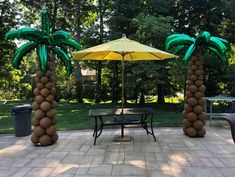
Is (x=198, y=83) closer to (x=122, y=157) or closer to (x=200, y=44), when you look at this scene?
(x=200, y=44)

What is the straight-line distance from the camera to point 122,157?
486 centimetres

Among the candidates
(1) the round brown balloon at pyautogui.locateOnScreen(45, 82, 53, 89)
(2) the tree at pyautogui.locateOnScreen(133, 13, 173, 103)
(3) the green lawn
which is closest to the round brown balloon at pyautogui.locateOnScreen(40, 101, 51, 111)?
(1) the round brown balloon at pyautogui.locateOnScreen(45, 82, 53, 89)

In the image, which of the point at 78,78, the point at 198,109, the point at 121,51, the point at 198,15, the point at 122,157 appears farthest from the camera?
the point at 78,78

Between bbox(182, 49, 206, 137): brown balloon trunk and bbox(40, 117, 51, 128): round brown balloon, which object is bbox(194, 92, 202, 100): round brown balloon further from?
bbox(40, 117, 51, 128): round brown balloon

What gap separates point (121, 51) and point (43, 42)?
1.75 metres

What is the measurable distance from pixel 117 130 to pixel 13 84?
16584 millimetres

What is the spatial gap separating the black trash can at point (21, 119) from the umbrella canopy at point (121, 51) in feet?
6.63

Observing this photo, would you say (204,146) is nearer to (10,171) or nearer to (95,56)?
(95,56)

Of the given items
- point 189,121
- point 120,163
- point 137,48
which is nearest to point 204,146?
point 189,121

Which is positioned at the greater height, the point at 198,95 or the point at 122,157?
the point at 198,95

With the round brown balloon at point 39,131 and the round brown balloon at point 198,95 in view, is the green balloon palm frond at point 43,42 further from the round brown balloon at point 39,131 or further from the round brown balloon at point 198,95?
the round brown balloon at point 198,95

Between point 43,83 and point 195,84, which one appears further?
point 195,84

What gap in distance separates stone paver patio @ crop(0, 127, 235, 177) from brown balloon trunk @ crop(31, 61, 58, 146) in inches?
8.8

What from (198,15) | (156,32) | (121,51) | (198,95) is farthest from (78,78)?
(121,51)
